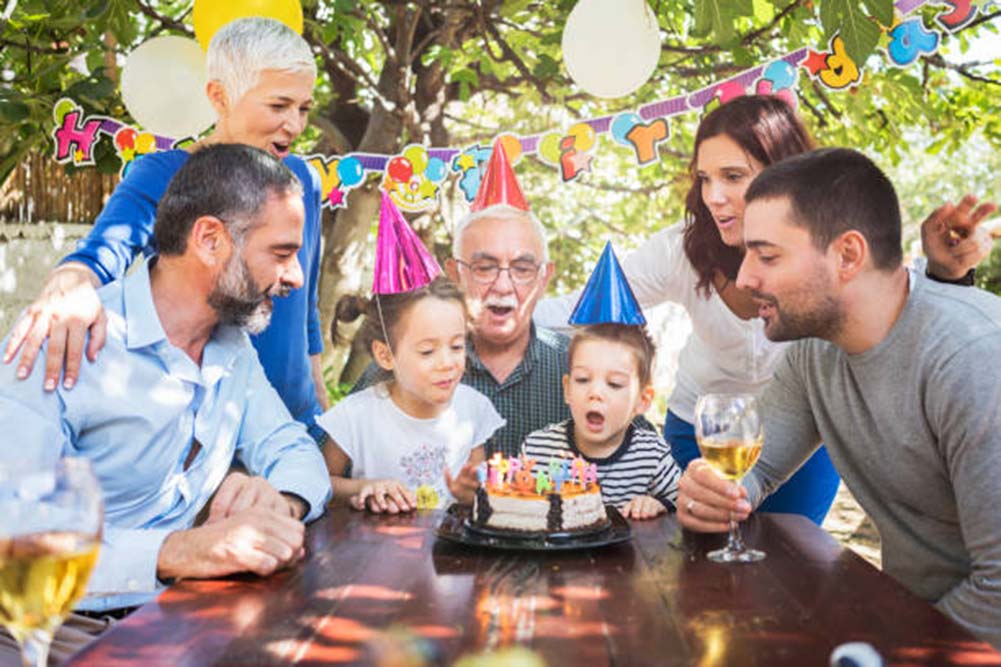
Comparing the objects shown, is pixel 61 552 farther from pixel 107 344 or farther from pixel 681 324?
pixel 681 324

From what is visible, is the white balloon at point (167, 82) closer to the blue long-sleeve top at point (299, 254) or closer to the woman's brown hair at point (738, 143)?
the blue long-sleeve top at point (299, 254)

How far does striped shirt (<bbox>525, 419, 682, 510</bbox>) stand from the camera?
121 inches

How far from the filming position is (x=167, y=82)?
4.42 metres

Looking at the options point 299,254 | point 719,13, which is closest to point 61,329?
point 299,254

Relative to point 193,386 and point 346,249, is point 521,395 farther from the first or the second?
point 346,249

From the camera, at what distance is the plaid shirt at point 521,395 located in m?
3.49

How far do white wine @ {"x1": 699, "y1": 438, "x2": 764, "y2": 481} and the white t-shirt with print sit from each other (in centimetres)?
116

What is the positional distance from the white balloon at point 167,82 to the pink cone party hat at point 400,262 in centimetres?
159

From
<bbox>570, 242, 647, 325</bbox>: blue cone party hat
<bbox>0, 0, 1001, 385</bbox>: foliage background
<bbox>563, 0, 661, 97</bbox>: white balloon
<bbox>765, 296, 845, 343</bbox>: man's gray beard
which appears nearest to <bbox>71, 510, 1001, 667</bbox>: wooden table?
<bbox>765, 296, 845, 343</bbox>: man's gray beard

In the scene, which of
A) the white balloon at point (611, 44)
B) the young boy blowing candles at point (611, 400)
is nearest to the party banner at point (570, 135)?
the white balloon at point (611, 44)

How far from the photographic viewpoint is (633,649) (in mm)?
1577

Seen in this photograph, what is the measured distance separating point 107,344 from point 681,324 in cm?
1175

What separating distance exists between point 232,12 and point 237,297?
1.65 m

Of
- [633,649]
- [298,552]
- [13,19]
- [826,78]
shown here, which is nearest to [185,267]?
[298,552]
